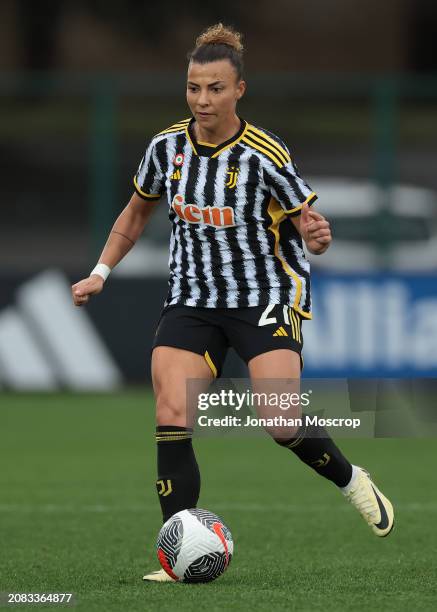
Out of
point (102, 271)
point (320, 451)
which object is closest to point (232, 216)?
point (102, 271)

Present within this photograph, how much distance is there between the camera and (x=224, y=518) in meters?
7.67

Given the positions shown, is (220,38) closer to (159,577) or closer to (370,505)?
(370,505)

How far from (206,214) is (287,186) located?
1.10ft

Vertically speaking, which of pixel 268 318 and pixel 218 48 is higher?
pixel 218 48

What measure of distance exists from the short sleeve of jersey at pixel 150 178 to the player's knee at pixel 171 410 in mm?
865

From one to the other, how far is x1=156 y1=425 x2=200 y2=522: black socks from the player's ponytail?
4.67ft

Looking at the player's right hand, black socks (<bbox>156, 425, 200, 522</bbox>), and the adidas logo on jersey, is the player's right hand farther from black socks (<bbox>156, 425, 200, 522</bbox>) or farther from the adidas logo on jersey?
black socks (<bbox>156, 425, 200, 522</bbox>)

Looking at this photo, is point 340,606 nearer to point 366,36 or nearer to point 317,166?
point 317,166

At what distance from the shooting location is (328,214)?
50.9 ft

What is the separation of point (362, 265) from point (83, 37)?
22260 millimetres

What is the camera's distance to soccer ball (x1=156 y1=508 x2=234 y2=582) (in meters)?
5.68

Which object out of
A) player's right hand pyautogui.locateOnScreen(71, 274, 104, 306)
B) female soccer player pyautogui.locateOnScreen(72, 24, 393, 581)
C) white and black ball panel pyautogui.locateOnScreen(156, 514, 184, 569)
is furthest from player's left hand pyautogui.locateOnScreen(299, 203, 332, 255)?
white and black ball panel pyautogui.locateOnScreen(156, 514, 184, 569)

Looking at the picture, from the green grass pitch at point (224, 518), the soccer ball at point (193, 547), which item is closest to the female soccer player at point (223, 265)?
the soccer ball at point (193, 547)

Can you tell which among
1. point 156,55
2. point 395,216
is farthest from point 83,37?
point 395,216
